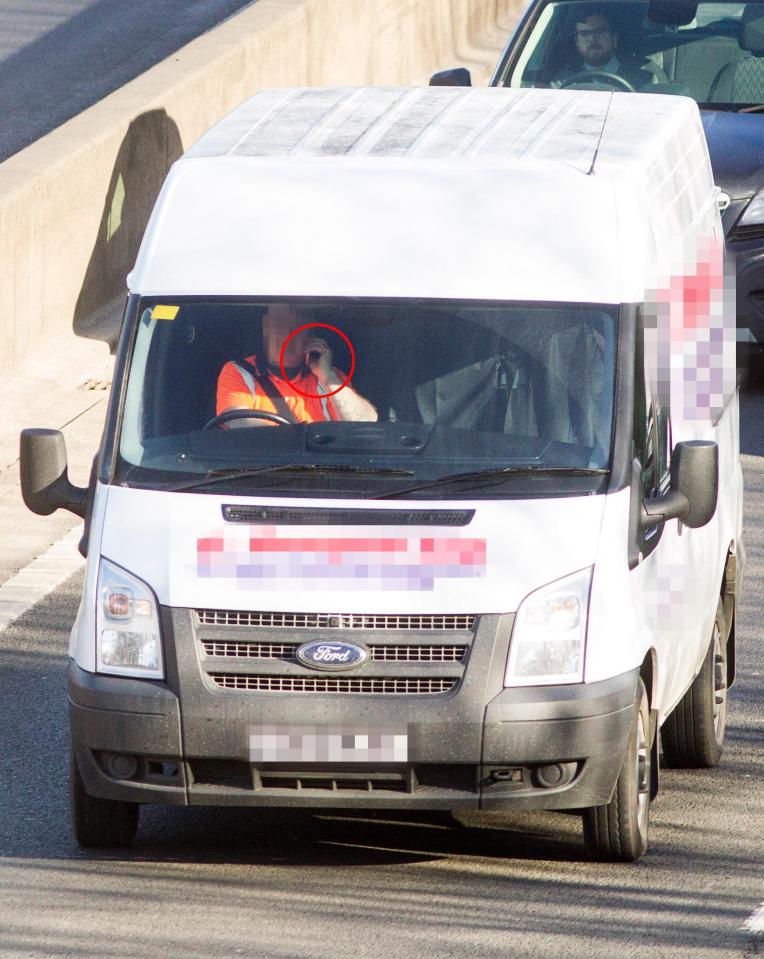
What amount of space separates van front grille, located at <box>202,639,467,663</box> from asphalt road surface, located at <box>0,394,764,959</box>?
29.4 inches

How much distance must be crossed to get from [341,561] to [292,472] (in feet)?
1.44

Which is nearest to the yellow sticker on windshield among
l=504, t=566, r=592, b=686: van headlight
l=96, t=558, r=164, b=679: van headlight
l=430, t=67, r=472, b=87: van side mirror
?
l=96, t=558, r=164, b=679: van headlight

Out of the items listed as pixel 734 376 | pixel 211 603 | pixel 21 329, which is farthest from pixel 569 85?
pixel 211 603

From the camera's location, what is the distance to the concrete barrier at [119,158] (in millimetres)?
13961

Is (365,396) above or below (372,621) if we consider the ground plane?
above

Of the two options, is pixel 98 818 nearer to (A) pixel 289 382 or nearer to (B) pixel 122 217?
(A) pixel 289 382

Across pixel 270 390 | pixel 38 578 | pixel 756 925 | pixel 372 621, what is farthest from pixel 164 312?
pixel 38 578

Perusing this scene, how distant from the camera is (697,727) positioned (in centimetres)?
838

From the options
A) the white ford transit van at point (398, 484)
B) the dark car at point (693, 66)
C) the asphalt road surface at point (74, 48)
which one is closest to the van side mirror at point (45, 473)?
the white ford transit van at point (398, 484)

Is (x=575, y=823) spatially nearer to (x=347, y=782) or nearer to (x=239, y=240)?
(x=347, y=782)

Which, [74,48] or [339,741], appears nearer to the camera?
[339,741]

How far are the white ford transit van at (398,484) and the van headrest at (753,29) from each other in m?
7.29

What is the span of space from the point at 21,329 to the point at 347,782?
7.60 m

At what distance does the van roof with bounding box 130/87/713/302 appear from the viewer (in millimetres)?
7340
